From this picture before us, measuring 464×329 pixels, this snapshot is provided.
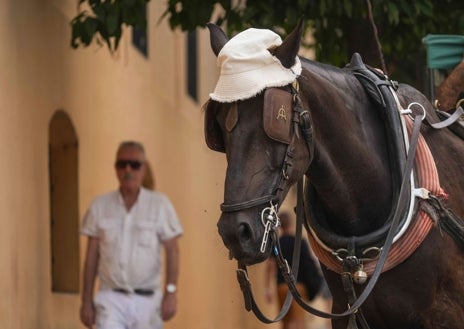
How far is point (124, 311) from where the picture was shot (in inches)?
403

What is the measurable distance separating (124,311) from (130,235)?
1.78ft

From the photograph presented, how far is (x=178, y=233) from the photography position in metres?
A: 10.6

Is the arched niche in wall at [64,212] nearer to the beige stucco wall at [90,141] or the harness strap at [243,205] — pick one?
the beige stucco wall at [90,141]

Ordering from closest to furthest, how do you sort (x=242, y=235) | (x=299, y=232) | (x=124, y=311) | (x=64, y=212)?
1. (x=242, y=235)
2. (x=299, y=232)
3. (x=124, y=311)
4. (x=64, y=212)

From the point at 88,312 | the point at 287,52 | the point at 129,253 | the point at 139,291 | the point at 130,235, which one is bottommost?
the point at 88,312

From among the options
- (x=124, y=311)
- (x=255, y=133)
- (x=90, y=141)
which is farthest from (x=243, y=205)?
(x=90, y=141)

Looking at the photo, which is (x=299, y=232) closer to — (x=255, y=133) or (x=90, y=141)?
(x=255, y=133)

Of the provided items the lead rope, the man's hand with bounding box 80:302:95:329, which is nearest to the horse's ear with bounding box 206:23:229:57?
the lead rope

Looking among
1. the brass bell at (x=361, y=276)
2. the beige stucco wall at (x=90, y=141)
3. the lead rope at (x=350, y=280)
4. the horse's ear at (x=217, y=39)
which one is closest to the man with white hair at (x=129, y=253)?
the beige stucco wall at (x=90, y=141)

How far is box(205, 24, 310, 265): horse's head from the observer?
224 inches

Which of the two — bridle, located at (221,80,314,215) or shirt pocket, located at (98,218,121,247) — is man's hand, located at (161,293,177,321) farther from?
bridle, located at (221,80,314,215)

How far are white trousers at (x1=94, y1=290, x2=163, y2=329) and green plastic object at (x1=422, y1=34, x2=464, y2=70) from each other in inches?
124

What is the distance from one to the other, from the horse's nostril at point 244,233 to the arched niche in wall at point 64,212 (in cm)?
667

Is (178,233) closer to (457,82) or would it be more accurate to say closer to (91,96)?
(91,96)
